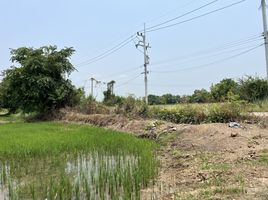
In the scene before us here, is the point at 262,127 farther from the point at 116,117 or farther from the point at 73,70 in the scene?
the point at 73,70

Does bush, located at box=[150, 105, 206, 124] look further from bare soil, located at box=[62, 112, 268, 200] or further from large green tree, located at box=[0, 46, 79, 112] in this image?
large green tree, located at box=[0, 46, 79, 112]

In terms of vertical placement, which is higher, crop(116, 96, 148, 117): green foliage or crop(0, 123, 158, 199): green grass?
crop(116, 96, 148, 117): green foliage

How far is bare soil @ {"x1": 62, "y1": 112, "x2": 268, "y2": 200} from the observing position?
6511mm

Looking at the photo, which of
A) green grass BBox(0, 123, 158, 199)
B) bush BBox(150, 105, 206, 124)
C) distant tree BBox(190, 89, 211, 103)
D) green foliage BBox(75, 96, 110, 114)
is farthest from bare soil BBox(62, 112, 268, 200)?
green foliage BBox(75, 96, 110, 114)

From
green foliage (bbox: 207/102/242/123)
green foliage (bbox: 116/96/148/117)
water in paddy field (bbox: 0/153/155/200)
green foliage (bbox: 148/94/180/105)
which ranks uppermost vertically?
green foliage (bbox: 148/94/180/105)

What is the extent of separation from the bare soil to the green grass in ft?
1.61

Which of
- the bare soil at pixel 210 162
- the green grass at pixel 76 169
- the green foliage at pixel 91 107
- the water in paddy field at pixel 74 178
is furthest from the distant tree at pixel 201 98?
the water in paddy field at pixel 74 178

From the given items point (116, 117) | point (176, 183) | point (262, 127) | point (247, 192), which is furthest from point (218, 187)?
point (116, 117)

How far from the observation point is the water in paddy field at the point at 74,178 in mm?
6684

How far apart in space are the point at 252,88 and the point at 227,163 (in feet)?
62.5

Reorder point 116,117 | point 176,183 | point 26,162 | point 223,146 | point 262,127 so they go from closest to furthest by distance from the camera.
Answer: point 176,183 → point 26,162 → point 223,146 → point 262,127 → point 116,117

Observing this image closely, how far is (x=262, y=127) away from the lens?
13.8m

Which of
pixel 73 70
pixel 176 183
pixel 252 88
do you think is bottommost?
pixel 176 183

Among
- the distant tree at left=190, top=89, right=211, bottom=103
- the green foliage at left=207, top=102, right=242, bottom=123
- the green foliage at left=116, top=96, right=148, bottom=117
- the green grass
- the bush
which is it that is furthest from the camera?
the green foliage at left=116, top=96, right=148, bottom=117
